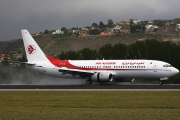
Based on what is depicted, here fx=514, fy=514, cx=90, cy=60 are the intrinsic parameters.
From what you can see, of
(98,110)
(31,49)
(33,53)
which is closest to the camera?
(98,110)

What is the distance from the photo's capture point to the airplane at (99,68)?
6575cm

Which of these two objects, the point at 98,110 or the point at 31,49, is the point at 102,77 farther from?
the point at 98,110

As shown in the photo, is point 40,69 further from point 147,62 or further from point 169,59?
point 169,59

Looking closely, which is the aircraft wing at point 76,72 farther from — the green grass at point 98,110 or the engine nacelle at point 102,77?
the green grass at point 98,110

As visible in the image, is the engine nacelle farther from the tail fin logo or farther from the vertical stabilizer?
the tail fin logo

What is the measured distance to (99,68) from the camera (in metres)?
70.5

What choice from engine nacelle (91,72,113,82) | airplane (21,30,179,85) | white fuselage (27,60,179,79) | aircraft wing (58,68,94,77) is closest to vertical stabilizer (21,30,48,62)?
airplane (21,30,179,85)

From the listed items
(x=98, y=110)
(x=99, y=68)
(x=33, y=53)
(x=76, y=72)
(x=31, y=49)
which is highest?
(x=31, y=49)

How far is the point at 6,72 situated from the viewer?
294ft

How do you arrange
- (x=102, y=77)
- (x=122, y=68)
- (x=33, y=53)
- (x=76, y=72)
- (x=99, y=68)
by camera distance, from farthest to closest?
(x=33, y=53) < (x=99, y=68) < (x=76, y=72) < (x=122, y=68) < (x=102, y=77)

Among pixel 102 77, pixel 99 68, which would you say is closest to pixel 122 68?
pixel 102 77

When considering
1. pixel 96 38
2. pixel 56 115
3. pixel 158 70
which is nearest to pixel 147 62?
pixel 158 70

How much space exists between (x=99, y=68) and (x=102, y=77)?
3.69 m

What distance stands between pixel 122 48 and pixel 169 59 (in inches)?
404
